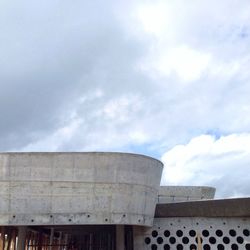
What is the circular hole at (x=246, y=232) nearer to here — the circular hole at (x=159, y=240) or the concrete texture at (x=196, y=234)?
the concrete texture at (x=196, y=234)

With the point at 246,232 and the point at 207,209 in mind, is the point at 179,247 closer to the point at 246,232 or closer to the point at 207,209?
the point at 207,209

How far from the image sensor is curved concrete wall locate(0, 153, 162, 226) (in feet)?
61.2

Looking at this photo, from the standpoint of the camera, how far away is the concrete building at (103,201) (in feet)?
61.4

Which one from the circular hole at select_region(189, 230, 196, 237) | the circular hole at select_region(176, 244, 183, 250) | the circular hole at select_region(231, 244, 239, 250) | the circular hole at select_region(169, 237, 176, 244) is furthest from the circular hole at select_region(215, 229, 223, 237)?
the circular hole at select_region(169, 237, 176, 244)

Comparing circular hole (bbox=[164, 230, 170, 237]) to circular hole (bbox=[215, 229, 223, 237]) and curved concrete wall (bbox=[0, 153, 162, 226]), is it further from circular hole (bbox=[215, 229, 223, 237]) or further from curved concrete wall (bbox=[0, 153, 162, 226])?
curved concrete wall (bbox=[0, 153, 162, 226])

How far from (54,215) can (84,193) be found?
5.72ft

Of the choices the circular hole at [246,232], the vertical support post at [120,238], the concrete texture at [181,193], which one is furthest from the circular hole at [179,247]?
the concrete texture at [181,193]

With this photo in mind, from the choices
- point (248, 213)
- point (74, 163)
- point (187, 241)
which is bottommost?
point (187, 241)

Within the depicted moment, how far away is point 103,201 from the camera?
19.4 m

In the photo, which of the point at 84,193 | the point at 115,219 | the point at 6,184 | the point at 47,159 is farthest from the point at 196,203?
the point at 6,184

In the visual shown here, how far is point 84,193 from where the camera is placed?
1916cm

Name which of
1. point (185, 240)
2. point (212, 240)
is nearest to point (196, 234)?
point (185, 240)

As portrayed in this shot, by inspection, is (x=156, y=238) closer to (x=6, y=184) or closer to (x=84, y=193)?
(x=84, y=193)

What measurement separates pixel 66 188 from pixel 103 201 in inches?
76.0
